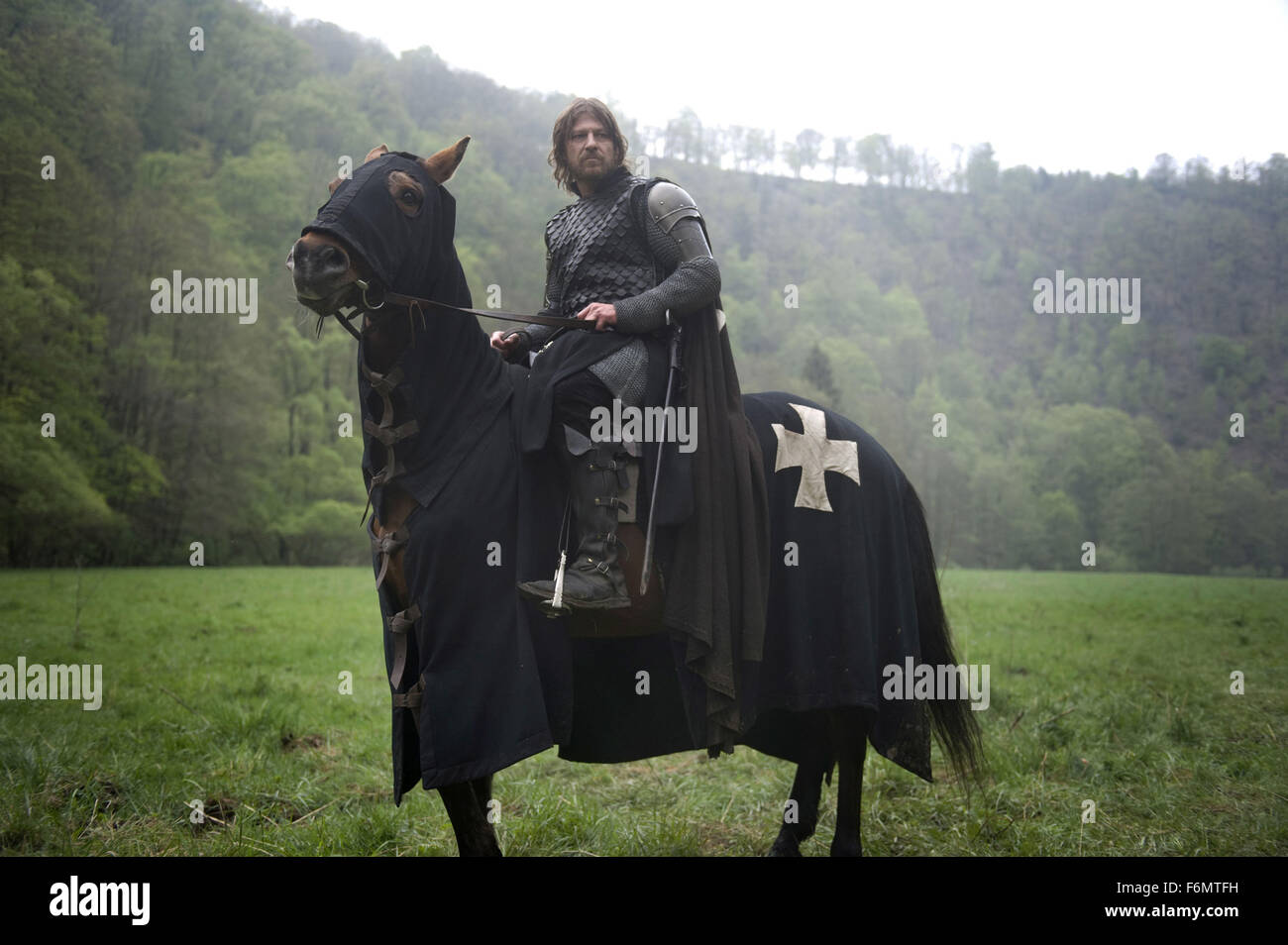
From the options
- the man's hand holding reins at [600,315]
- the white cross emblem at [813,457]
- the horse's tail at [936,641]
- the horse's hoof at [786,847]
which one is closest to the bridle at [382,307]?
the man's hand holding reins at [600,315]

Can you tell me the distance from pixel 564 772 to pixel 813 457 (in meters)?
3.98

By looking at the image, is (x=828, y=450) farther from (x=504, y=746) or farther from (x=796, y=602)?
(x=504, y=746)

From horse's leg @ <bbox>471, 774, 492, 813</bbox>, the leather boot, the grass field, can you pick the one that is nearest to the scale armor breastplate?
the leather boot

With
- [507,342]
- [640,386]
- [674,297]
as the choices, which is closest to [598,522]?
[640,386]

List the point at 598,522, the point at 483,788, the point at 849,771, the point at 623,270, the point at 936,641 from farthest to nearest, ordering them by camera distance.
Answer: the point at 936,641, the point at 849,771, the point at 623,270, the point at 483,788, the point at 598,522

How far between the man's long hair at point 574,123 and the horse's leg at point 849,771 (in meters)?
3.02

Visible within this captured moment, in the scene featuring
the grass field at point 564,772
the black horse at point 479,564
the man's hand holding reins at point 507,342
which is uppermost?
the man's hand holding reins at point 507,342

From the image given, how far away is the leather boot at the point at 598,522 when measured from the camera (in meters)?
3.44

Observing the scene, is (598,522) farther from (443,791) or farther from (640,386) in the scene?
(443,791)

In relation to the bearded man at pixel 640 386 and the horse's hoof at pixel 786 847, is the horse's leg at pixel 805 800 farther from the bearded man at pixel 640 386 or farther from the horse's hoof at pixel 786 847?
the bearded man at pixel 640 386

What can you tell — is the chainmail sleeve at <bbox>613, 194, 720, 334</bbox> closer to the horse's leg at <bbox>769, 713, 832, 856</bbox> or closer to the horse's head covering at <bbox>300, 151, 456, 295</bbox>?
the horse's head covering at <bbox>300, 151, 456, 295</bbox>

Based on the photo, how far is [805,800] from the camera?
496 centimetres

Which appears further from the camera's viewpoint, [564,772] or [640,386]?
[564,772]
